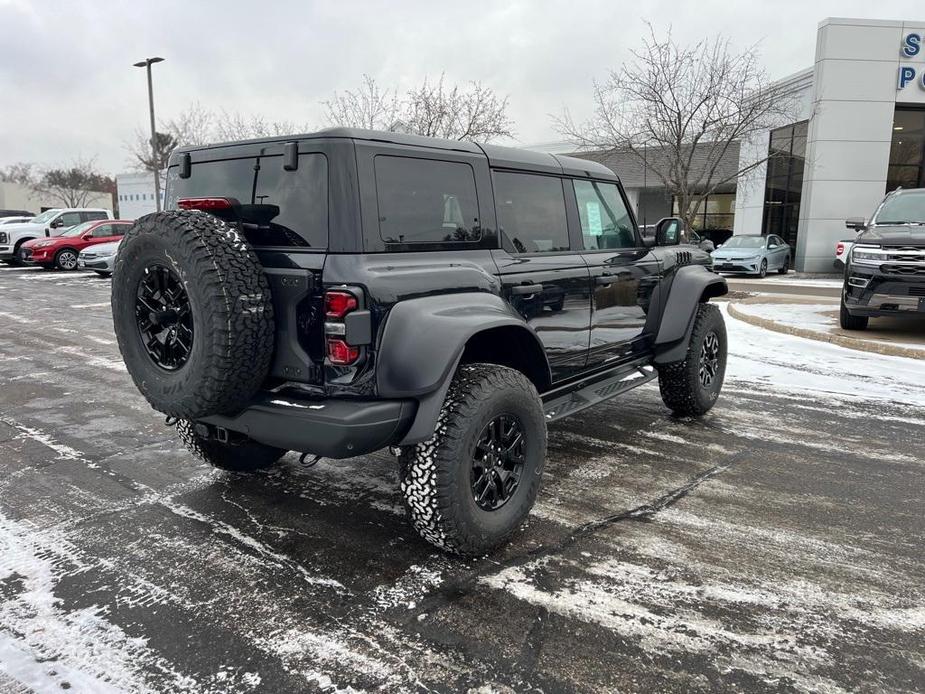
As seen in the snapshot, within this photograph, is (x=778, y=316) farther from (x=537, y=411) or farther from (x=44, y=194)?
(x=44, y=194)

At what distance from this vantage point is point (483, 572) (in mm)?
3006

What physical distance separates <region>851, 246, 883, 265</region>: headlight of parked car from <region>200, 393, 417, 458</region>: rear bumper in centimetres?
753

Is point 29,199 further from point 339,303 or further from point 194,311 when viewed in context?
point 339,303

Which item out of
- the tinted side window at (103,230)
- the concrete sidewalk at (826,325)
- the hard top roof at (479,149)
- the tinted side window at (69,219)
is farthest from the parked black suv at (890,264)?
the tinted side window at (69,219)

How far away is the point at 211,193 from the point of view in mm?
3398

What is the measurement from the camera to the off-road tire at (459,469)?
9.46 feet

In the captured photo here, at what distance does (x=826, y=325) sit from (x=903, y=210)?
1.83 metres

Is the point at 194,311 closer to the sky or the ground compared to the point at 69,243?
closer to the ground

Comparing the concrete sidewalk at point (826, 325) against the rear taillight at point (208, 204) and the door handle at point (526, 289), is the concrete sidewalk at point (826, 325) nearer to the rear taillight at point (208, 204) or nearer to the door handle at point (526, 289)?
the door handle at point (526, 289)

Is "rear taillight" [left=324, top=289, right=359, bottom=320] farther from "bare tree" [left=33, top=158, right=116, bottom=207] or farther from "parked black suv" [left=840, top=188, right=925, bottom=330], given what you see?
"bare tree" [left=33, top=158, right=116, bottom=207]

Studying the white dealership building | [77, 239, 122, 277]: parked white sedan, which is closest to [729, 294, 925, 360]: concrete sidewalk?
the white dealership building

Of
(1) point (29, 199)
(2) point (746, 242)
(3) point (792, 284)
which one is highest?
(1) point (29, 199)

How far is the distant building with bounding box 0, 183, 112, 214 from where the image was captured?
67.0m

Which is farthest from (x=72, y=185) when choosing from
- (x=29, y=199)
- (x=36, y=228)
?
(x=36, y=228)
